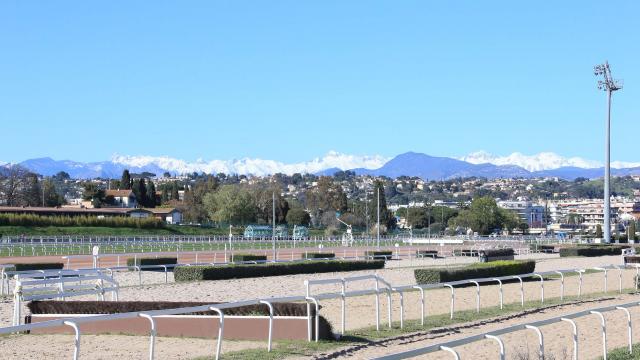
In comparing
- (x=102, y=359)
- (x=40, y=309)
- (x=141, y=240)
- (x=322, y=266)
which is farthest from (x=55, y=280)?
(x=141, y=240)

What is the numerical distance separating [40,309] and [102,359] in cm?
379

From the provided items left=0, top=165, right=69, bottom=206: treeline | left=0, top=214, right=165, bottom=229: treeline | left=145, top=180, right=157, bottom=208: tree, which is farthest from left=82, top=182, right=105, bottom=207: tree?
left=0, top=214, right=165, bottom=229: treeline

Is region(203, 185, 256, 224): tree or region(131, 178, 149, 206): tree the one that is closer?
region(203, 185, 256, 224): tree

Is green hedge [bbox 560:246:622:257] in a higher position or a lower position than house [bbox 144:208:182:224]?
lower

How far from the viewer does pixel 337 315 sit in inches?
677

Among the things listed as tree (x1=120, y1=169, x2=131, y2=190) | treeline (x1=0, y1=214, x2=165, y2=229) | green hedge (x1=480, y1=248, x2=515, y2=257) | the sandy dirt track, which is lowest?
the sandy dirt track

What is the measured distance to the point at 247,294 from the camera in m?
23.6

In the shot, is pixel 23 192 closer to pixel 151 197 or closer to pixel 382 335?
pixel 151 197

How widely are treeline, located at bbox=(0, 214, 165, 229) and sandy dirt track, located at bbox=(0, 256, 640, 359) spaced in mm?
36343

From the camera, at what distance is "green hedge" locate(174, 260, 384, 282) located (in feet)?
94.8

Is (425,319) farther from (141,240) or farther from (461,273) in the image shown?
(141,240)

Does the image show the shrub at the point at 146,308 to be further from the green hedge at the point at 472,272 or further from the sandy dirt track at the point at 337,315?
the green hedge at the point at 472,272

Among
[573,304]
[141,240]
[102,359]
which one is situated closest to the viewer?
[102,359]

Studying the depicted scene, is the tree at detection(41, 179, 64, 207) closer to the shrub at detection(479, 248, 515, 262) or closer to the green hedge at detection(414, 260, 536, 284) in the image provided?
the shrub at detection(479, 248, 515, 262)
